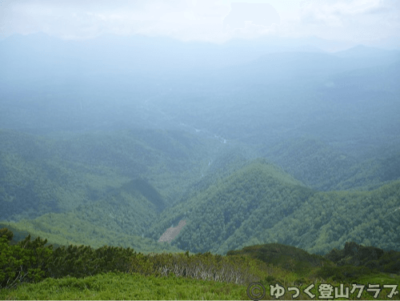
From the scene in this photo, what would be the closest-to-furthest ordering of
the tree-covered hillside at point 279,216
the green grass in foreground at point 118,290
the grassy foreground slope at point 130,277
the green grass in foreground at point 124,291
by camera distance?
the green grass in foreground at point 124,291
the green grass in foreground at point 118,290
the grassy foreground slope at point 130,277
the tree-covered hillside at point 279,216

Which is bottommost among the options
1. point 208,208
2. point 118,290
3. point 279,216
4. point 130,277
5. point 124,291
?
point 208,208

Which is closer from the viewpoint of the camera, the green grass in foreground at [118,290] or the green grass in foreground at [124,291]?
the green grass in foreground at [124,291]

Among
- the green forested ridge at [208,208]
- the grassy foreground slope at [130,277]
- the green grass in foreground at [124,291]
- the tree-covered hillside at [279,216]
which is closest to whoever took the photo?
the green grass in foreground at [124,291]

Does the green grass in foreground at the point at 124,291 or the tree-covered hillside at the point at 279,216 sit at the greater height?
the green grass in foreground at the point at 124,291

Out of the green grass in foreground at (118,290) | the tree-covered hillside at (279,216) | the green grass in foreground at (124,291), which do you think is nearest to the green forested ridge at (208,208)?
the tree-covered hillside at (279,216)

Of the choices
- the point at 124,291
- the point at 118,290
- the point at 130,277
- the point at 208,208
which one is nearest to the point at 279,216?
the point at 208,208

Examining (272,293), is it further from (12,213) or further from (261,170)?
(12,213)

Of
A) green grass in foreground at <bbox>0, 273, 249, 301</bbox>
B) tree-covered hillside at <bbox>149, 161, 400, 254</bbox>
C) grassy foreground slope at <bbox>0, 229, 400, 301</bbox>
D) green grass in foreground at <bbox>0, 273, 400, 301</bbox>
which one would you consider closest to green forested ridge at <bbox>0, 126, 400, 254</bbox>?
tree-covered hillside at <bbox>149, 161, 400, 254</bbox>

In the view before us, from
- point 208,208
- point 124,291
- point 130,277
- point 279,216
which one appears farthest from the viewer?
point 208,208

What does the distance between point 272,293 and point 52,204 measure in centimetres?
16568

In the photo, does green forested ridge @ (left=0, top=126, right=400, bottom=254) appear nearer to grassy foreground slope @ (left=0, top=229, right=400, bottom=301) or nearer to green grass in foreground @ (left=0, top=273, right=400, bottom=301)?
grassy foreground slope @ (left=0, top=229, right=400, bottom=301)

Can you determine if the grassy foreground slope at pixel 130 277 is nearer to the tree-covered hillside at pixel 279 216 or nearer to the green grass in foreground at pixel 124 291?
the green grass in foreground at pixel 124 291

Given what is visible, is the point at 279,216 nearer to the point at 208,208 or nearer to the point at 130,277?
the point at 208,208

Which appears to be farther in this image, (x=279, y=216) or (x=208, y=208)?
(x=208, y=208)
